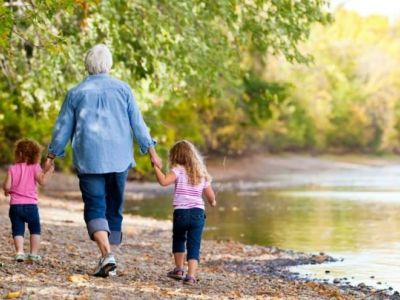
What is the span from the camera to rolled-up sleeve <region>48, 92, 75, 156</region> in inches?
359

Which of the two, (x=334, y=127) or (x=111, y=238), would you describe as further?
(x=334, y=127)

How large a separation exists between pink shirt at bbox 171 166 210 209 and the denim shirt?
1.64ft

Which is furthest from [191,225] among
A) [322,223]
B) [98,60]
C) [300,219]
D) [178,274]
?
[300,219]

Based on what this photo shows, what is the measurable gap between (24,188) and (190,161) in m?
1.80

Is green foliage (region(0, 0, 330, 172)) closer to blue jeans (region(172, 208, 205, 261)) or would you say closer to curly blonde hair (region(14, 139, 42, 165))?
curly blonde hair (region(14, 139, 42, 165))

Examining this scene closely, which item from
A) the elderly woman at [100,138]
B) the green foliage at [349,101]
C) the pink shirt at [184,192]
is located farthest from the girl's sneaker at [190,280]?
the green foliage at [349,101]

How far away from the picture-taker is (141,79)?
17.9 meters

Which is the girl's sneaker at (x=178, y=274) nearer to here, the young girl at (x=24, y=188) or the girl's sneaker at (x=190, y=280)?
the girl's sneaker at (x=190, y=280)

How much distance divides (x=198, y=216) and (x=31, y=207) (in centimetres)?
183

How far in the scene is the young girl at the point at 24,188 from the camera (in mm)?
10164

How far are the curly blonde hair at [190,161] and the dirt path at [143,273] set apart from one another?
3.24 feet

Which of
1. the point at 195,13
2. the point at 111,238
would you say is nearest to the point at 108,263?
the point at 111,238

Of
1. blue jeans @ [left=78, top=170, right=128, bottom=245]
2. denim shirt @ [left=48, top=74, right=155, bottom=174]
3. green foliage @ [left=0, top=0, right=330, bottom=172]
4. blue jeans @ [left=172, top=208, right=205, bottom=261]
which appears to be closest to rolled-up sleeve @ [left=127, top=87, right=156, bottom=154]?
denim shirt @ [left=48, top=74, right=155, bottom=174]

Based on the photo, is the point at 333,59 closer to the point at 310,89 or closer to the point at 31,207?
the point at 310,89
